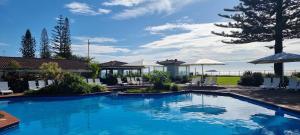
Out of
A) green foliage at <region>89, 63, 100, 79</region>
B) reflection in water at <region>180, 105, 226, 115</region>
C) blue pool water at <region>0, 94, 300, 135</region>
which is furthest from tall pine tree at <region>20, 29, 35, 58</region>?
reflection in water at <region>180, 105, 226, 115</region>

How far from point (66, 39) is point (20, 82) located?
28736mm

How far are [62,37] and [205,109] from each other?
3750cm

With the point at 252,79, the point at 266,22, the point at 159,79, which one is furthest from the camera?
the point at 266,22

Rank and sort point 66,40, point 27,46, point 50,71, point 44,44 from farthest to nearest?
point 44,44
point 66,40
point 27,46
point 50,71

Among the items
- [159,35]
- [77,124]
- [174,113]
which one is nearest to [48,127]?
[77,124]

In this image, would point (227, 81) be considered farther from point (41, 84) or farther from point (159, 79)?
point (41, 84)

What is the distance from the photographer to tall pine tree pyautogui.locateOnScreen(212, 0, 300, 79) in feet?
76.6

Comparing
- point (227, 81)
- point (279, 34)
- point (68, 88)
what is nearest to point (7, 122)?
point (68, 88)

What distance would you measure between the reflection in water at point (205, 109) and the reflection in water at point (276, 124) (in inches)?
63.6

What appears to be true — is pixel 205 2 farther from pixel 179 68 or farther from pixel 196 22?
pixel 179 68

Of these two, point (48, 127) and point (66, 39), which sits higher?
point (66, 39)

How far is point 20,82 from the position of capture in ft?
64.5

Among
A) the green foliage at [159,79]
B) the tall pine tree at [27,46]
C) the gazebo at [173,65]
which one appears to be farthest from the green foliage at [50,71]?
the tall pine tree at [27,46]

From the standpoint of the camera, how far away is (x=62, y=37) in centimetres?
4756
